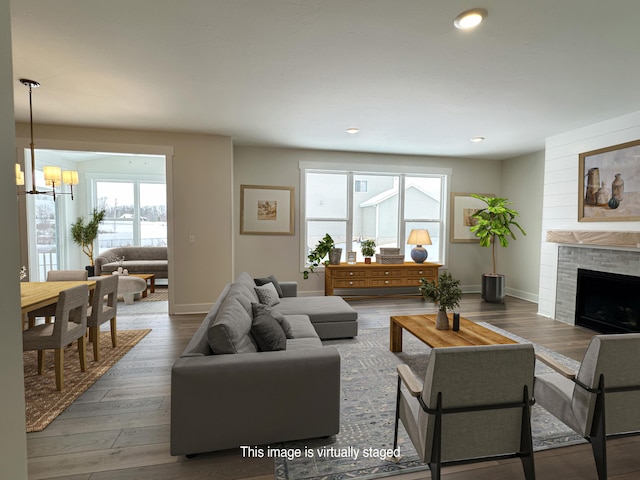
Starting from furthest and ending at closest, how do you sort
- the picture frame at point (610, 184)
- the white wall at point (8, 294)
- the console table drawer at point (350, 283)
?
the console table drawer at point (350, 283) → the picture frame at point (610, 184) → the white wall at point (8, 294)

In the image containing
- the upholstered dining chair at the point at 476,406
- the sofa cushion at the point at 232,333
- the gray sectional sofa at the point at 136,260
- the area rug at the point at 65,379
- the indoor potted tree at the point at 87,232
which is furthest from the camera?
the indoor potted tree at the point at 87,232

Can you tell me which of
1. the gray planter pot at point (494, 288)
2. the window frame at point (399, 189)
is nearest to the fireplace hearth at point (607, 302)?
the gray planter pot at point (494, 288)

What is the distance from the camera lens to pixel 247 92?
10.6 feet

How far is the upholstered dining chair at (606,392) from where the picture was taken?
1.56 m

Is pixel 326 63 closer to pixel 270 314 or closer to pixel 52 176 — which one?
pixel 270 314

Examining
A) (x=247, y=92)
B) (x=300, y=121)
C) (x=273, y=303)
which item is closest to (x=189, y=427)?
(x=273, y=303)

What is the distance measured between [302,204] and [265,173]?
848 mm

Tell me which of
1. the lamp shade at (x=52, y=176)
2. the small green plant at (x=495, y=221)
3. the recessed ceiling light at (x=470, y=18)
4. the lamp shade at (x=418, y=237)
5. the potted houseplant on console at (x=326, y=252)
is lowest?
the potted houseplant on console at (x=326, y=252)

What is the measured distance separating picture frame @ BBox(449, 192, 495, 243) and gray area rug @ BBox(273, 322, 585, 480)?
3530 millimetres

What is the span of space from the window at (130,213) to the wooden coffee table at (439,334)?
6.54 meters

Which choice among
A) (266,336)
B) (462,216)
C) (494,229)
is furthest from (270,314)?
(462,216)

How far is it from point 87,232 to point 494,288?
8353 millimetres

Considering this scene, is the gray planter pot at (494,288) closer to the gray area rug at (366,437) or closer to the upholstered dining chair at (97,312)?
the gray area rug at (366,437)

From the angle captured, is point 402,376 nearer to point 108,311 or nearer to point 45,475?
point 45,475
